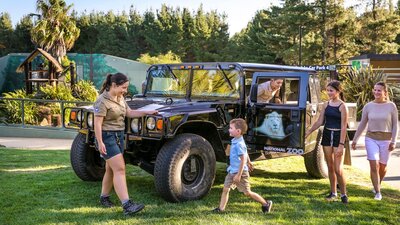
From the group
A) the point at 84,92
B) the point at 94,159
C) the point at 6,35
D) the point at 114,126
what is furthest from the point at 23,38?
the point at 114,126

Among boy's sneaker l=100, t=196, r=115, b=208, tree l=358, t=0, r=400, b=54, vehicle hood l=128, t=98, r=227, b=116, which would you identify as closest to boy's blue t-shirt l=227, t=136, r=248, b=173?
vehicle hood l=128, t=98, r=227, b=116

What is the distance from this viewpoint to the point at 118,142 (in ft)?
16.1

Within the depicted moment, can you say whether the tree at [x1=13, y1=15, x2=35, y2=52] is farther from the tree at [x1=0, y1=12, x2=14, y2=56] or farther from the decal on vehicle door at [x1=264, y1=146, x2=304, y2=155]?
the decal on vehicle door at [x1=264, y1=146, x2=304, y2=155]

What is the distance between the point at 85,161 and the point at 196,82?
75.9 inches

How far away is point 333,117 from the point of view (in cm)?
557

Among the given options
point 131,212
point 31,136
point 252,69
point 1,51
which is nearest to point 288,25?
point 31,136

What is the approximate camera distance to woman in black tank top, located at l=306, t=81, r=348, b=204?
5.50 m

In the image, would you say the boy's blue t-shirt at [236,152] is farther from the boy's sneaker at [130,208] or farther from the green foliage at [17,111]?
the green foliage at [17,111]

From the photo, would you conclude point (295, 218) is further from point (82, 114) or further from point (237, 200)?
point (82, 114)

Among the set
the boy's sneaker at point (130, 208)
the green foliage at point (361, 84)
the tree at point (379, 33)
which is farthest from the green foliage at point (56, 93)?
the tree at point (379, 33)

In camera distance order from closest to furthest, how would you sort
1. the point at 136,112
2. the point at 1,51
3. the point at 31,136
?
the point at 136,112 → the point at 31,136 → the point at 1,51

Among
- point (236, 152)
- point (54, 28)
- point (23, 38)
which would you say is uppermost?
point (23, 38)

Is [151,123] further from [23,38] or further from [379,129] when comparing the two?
[23,38]

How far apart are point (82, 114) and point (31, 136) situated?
861 cm
